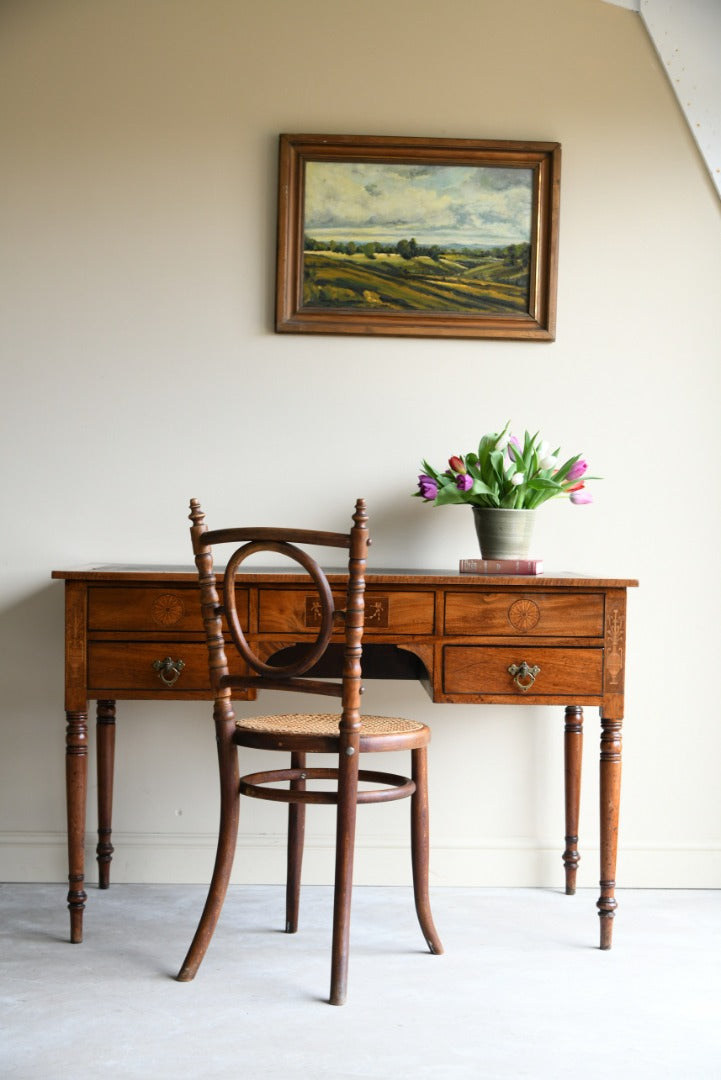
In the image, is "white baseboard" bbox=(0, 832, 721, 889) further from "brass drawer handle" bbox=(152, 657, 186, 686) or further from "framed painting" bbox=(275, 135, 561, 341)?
"framed painting" bbox=(275, 135, 561, 341)

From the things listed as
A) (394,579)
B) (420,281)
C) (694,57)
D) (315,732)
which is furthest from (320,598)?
(694,57)

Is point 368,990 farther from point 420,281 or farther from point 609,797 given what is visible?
point 420,281

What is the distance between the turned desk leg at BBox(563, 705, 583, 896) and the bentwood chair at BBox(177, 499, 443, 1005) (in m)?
0.72

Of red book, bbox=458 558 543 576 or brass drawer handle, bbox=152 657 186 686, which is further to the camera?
red book, bbox=458 558 543 576

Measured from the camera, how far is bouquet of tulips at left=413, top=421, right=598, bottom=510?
2.88m

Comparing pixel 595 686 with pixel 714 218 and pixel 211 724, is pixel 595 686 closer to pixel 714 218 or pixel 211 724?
pixel 211 724

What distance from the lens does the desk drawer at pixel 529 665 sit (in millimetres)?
2627

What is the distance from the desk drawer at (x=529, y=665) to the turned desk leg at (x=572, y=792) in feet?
1.60

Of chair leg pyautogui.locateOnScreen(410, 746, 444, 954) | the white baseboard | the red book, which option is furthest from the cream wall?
chair leg pyautogui.locateOnScreen(410, 746, 444, 954)

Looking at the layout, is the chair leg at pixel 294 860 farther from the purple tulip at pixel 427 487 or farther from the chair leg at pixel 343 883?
the purple tulip at pixel 427 487

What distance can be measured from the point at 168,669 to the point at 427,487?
0.85m

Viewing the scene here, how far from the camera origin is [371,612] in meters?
2.63

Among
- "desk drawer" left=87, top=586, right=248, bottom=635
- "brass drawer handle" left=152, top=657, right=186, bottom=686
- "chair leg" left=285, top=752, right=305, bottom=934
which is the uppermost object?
"desk drawer" left=87, top=586, right=248, bottom=635

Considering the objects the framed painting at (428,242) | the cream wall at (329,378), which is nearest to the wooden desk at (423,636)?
the cream wall at (329,378)
